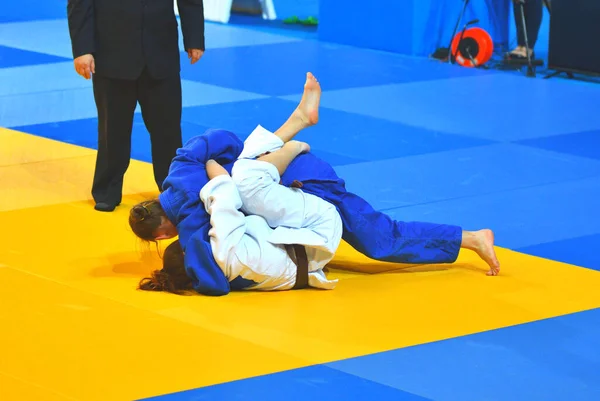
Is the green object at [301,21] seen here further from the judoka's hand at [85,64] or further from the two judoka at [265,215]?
the two judoka at [265,215]

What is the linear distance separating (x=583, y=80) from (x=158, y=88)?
20.7 ft

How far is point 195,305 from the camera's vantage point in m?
5.67

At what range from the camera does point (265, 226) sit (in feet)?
19.1

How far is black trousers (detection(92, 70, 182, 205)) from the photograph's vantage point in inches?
294

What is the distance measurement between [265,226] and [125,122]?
2.09m

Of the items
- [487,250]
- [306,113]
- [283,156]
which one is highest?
[306,113]

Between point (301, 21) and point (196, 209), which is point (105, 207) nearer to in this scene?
point (196, 209)

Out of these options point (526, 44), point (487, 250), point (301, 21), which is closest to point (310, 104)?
point (487, 250)

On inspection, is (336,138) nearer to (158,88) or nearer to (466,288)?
(158,88)

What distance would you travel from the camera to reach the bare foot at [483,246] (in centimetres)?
612

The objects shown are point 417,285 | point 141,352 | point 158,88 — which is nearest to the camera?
point 141,352

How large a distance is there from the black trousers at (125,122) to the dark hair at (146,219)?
1703 mm

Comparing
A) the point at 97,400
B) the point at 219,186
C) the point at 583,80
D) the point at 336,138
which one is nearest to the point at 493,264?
the point at 219,186

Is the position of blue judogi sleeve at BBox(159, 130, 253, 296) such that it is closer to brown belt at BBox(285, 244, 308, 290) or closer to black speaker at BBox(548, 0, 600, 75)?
brown belt at BBox(285, 244, 308, 290)
